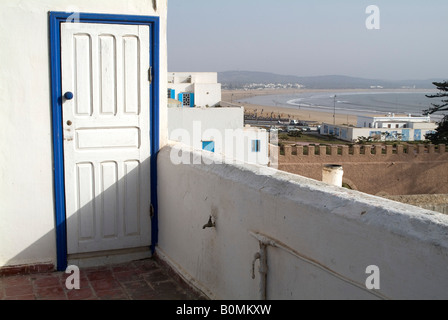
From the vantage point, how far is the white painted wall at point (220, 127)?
20.1 meters

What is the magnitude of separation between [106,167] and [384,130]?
159 feet

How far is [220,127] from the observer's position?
21.6m

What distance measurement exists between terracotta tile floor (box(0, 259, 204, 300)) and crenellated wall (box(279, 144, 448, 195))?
906 inches

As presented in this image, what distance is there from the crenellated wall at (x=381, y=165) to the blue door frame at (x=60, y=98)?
75.0 feet

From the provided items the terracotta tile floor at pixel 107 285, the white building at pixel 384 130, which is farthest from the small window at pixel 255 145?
the white building at pixel 384 130

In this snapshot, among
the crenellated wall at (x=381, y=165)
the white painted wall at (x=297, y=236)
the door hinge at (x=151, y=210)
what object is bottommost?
the crenellated wall at (x=381, y=165)

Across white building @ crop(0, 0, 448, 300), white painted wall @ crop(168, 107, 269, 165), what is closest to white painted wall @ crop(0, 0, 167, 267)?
white building @ crop(0, 0, 448, 300)

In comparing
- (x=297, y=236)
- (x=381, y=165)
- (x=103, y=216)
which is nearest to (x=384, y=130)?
(x=381, y=165)

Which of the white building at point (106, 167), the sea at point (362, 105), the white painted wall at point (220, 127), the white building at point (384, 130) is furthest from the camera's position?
the sea at point (362, 105)

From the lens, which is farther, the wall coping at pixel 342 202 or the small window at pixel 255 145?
the small window at pixel 255 145

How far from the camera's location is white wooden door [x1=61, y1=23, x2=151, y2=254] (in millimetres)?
3617

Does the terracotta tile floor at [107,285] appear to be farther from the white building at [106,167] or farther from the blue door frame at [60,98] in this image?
the blue door frame at [60,98]

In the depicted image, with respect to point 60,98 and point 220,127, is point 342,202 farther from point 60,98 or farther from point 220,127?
point 220,127
